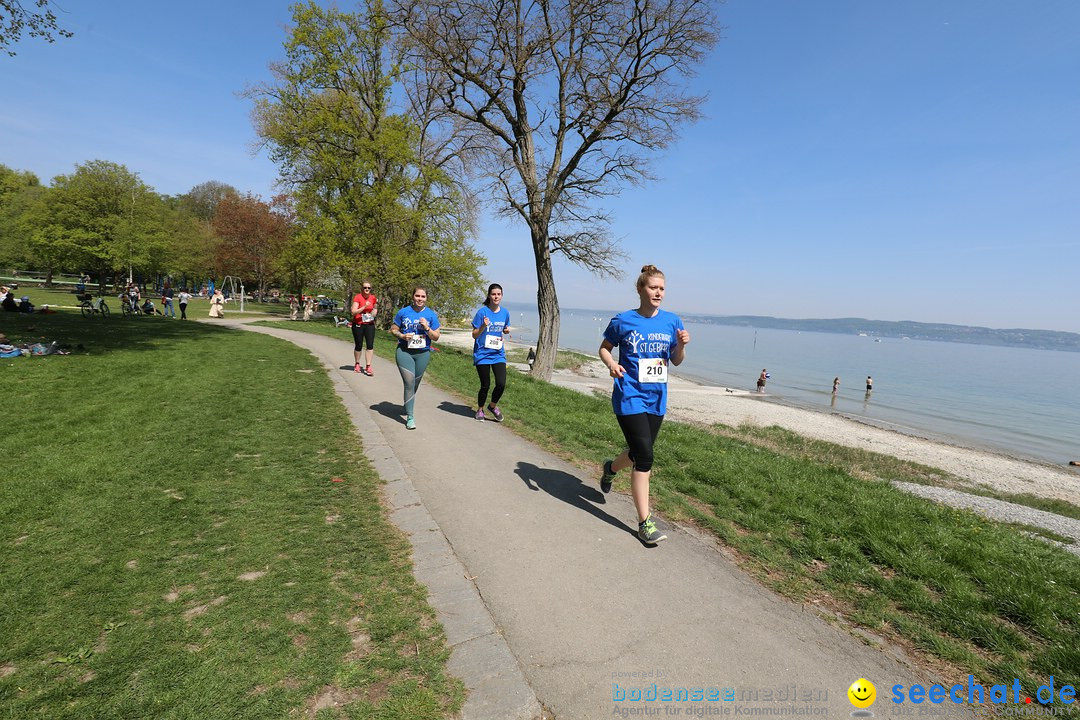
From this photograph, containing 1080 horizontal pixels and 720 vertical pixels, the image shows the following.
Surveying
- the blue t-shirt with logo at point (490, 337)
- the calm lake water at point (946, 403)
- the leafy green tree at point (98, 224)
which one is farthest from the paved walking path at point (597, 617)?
the leafy green tree at point (98, 224)

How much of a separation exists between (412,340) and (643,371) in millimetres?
4121

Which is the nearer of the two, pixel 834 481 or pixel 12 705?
pixel 12 705

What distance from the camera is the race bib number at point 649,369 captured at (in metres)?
4.14

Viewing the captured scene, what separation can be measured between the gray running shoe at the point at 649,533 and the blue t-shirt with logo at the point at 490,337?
159 inches

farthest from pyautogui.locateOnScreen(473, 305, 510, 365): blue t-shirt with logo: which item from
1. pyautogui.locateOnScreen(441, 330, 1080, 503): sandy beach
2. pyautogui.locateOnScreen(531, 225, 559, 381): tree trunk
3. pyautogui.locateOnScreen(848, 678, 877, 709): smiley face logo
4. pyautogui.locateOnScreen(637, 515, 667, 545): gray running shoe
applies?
pyautogui.locateOnScreen(441, 330, 1080, 503): sandy beach

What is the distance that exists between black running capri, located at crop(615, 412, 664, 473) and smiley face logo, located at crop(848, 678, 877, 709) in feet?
6.35

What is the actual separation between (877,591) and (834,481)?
320 cm

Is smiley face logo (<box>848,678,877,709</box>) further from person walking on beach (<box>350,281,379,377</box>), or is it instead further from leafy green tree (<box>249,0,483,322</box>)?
leafy green tree (<box>249,0,483,322</box>)

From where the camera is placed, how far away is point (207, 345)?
13672 millimetres

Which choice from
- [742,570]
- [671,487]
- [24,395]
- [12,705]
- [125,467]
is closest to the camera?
[12,705]

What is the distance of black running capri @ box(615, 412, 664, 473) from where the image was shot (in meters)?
4.12

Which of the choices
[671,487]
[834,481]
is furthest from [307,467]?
[834,481]

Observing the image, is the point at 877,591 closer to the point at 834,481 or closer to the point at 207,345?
the point at 834,481

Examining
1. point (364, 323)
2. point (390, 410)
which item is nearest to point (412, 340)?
point (390, 410)
